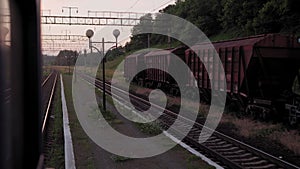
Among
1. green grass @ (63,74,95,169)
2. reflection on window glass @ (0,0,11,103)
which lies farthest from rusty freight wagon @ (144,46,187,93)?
reflection on window glass @ (0,0,11,103)

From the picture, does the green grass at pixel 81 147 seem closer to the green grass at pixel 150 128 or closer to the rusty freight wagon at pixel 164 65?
the green grass at pixel 150 128

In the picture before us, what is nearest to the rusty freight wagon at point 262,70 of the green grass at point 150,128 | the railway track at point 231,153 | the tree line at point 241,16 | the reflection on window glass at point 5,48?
the railway track at point 231,153

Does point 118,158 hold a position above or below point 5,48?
below

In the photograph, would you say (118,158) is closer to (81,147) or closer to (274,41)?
(81,147)

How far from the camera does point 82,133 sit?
11.6m

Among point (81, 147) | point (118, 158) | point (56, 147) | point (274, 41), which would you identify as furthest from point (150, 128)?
point (274, 41)

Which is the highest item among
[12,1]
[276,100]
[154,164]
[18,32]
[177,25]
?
[177,25]

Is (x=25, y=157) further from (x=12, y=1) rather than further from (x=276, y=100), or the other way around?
(x=276, y=100)

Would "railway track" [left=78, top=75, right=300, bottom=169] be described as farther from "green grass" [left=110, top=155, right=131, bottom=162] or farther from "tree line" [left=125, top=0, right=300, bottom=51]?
"tree line" [left=125, top=0, right=300, bottom=51]

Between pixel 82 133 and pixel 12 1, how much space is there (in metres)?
10.00

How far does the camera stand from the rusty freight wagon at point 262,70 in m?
13.0

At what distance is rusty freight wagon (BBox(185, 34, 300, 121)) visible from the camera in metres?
13.0

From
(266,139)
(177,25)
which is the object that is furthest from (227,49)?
(177,25)

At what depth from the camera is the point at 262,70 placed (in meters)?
13.5
